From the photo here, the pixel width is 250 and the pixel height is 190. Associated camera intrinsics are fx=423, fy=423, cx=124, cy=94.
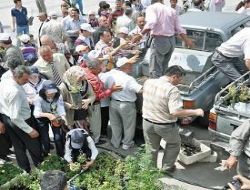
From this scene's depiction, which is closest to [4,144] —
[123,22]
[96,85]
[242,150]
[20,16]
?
[96,85]

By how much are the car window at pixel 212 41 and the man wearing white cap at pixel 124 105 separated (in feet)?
5.90

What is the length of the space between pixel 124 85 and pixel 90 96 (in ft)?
1.80

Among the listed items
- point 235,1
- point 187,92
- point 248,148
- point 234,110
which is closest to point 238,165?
point 248,148

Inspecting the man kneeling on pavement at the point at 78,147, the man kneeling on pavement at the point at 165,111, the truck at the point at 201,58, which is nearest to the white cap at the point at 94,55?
the truck at the point at 201,58

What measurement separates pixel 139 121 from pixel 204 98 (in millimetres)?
1162

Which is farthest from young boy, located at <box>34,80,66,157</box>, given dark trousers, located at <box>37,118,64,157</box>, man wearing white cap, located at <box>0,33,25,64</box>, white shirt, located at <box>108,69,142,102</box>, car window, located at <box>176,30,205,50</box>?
car window, located at <box>176,30,205,50</box>

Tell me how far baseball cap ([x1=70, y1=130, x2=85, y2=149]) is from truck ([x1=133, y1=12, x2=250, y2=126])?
67.4 inches

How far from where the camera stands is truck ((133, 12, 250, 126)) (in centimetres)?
693

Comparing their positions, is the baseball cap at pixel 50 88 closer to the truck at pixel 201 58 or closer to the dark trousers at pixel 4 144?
the dark trousers at pixel 4 144

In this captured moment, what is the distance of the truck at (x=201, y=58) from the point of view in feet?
22.7

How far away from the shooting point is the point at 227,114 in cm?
576

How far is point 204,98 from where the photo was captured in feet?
22.7

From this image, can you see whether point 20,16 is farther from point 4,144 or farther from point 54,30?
point 4,144

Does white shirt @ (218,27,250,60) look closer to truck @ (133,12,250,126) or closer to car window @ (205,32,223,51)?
truck @ (133,12,250,126)
